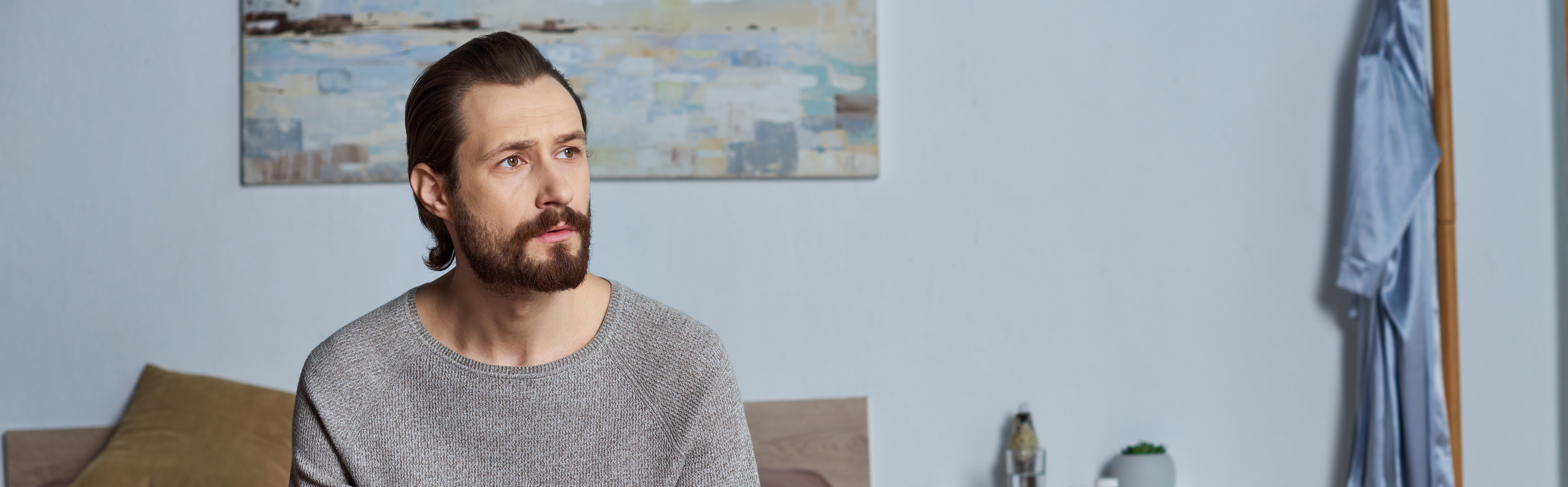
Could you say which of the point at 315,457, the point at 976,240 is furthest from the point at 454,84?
the point at 976,240

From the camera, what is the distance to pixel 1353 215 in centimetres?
215

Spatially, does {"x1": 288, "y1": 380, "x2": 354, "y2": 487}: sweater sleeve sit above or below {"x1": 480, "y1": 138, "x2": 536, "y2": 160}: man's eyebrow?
below

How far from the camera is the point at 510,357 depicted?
1.24 metres

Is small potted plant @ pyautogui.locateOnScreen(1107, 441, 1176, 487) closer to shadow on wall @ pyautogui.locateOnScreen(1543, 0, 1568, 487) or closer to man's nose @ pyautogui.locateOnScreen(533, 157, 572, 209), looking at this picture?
shadow on wall @ pyautogui.locateOnScreen(1543, 0, 1568, 487)

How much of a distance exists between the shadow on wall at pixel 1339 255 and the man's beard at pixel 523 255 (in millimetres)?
1803

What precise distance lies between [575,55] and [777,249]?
572 millimetres

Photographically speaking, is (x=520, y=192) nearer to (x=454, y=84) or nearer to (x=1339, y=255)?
(x=454, y=84)

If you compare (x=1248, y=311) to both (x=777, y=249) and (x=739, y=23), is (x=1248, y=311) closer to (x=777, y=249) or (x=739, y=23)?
(x=777, y=249)

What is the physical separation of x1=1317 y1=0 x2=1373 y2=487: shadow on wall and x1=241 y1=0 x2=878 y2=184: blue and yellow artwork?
3.36 ft

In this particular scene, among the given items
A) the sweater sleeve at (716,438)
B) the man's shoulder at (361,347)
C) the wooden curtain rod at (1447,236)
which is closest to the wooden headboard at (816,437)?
the sweater sleeve at (716,438)

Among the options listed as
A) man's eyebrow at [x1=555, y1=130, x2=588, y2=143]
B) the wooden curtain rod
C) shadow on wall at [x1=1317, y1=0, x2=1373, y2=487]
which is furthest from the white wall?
man's eyebrow at [x1=555, y1=130, x2=588, y2=143]

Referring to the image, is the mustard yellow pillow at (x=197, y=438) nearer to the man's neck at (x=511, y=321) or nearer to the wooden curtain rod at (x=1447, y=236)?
the man's neck at (x=511, y=321)

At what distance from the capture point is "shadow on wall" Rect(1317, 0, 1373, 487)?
2258 millimetres

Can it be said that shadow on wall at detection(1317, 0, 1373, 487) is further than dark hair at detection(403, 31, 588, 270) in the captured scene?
Yes
